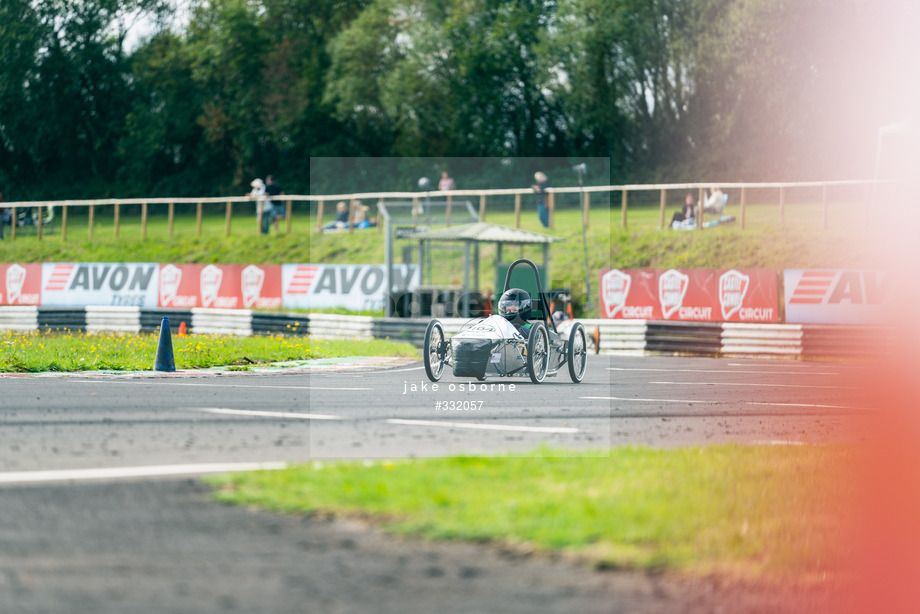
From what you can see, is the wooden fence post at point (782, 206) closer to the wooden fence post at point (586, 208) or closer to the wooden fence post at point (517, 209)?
the wooden fence post at point (586, 208)

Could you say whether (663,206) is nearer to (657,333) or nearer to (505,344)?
(657,333)

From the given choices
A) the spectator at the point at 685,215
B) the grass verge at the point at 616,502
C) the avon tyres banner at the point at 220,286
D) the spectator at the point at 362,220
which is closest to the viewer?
the grass verge at the point at 616,502

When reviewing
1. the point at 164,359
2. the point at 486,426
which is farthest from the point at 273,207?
the point at 486,426

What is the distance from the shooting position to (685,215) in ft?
112

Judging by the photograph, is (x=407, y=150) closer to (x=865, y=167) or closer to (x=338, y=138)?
(x=338, y=138)

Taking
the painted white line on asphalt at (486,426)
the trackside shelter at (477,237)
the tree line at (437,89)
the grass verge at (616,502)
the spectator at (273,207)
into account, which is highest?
the tree line at (437,89)

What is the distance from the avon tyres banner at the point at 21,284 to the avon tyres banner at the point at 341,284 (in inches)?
357

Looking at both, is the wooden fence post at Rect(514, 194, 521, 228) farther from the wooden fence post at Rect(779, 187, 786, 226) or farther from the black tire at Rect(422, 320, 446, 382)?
the black tire at Rect(422, 320, 446, 382)

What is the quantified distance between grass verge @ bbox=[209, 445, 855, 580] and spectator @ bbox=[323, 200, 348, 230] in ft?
103

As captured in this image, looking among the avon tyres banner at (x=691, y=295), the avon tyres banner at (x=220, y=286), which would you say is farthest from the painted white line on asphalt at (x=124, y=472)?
the avon tyres banner at (x=220, y=286)

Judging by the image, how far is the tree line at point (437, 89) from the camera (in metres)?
48.8

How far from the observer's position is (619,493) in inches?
288

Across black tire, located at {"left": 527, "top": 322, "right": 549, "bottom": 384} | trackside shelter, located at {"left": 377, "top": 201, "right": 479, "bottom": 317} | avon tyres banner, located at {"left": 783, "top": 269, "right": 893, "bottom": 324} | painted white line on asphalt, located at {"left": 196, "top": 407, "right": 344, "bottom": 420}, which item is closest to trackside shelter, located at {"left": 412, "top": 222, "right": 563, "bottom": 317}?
trackside shelter, located at {"left": 377, "top": 201, "right": 479, "bottom": 317}

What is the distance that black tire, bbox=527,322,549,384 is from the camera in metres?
14.8
